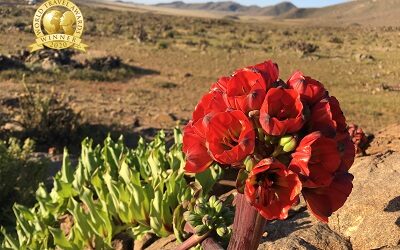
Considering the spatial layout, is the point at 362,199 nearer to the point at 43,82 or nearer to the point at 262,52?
the point at 43,82

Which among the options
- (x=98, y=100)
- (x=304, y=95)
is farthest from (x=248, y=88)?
(x=98, y=100)

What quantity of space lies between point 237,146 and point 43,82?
585 inches

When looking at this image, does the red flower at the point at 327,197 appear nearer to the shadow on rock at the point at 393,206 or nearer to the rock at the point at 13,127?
the shadow on rock at the point at 393,206

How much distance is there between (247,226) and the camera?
1.60 meters

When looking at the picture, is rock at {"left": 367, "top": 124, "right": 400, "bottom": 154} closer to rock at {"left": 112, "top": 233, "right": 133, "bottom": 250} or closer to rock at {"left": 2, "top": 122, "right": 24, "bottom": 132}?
rock at {"left": 112, "top": 233, "right": 133, "bottom": 250}

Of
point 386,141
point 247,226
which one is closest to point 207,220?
point 247,226

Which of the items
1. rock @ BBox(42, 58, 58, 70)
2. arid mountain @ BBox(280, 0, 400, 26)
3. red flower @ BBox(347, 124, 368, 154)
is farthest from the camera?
arid mountain @ BBox(280, 0, 400, 26)

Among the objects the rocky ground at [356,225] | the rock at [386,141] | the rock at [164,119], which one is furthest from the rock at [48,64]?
the rocky ground at [356,225]

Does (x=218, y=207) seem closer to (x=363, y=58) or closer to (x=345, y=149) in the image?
(x=345, y=149)

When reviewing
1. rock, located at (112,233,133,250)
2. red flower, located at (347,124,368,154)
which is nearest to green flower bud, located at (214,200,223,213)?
rock, located at (112,233,133,250)

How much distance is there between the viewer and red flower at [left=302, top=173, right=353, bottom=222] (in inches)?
62.5

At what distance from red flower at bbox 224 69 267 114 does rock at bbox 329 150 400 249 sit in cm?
142

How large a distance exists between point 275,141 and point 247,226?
0.29 metres

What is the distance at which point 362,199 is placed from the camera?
2910 millimetres
